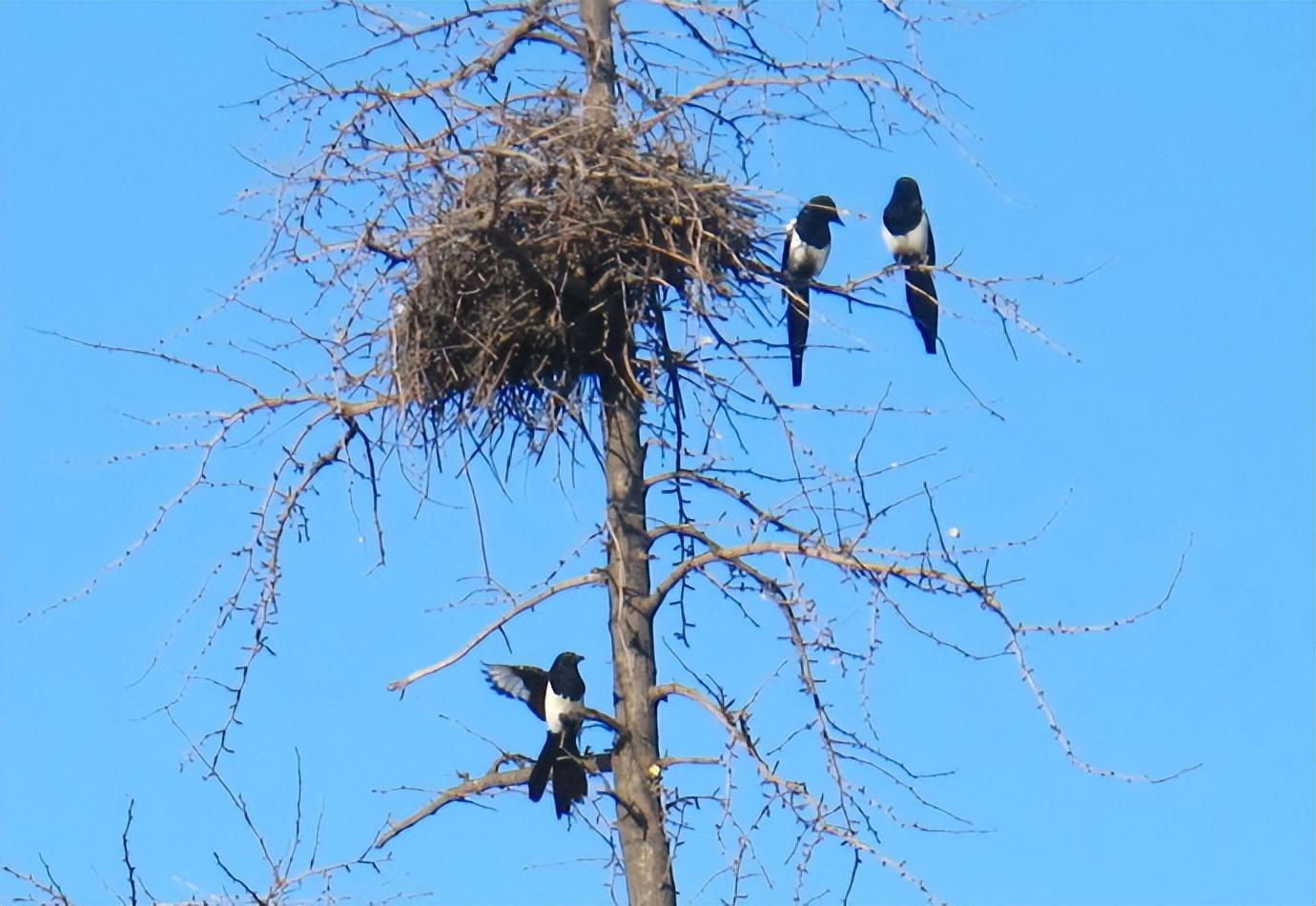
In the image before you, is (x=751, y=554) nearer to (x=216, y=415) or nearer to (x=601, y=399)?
(x=601, y=399)

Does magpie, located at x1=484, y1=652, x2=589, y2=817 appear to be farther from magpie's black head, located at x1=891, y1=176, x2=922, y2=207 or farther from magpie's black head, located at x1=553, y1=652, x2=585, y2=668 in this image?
magpie's black head, located at x1=891, y1=176, x2=922, y2=207

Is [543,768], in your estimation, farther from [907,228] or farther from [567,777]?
[907,228]

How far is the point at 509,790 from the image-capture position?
5.80 m

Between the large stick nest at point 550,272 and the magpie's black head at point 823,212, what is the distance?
2.37 metres

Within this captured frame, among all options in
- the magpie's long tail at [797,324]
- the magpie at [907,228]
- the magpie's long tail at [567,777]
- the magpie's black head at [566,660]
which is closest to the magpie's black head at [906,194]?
the magpie at [907,228]

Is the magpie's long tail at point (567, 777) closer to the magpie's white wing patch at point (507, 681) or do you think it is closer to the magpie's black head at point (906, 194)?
the magpie's white wing patch at point (507, 681)

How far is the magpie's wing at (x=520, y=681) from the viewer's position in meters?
6.94

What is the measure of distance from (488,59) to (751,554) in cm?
185

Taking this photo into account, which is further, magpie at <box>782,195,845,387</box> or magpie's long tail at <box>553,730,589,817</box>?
magpie at <box>782,195,845,387</box>

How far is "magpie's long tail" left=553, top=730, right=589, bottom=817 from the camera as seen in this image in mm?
5941

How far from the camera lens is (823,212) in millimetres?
8586

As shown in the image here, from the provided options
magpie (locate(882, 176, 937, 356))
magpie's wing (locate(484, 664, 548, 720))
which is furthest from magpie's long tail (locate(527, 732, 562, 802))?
magpie (locate(882, 176, 937, 356))

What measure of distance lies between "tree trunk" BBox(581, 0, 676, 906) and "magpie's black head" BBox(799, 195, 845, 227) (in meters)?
2.20

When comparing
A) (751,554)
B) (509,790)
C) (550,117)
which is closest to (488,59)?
(550,117)
